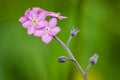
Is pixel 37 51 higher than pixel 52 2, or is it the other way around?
pixel 52 2

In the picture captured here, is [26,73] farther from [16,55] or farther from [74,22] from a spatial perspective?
[74,22]

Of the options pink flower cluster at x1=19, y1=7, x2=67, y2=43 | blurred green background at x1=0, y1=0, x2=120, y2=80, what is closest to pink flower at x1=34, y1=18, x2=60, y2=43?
pink flower cluster at x1=19, y1=7, x2=67, y2=43

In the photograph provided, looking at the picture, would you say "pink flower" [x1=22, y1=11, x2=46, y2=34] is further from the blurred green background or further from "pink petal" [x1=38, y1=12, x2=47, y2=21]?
the blurred green background

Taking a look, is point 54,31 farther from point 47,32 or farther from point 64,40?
point 64,40

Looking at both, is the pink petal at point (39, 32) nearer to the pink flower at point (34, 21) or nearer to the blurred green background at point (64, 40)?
the pink flower at point (34, 21)

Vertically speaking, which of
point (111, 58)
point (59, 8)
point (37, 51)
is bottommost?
point (111, 58)

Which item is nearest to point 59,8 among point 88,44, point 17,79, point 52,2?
point 52,2
